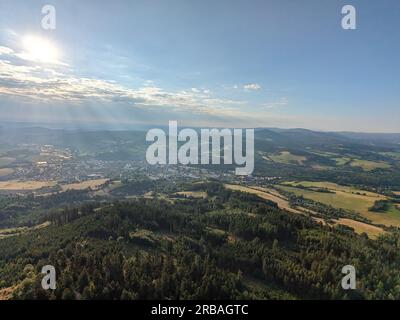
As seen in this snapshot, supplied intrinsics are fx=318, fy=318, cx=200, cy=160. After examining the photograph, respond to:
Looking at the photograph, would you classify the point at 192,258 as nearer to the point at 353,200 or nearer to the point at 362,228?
the point at 362,228

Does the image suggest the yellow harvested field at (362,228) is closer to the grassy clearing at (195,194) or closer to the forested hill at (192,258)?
the forested hill at (192,258)

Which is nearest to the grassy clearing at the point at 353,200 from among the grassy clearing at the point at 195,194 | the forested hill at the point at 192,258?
the forested hill at the point at 192,258

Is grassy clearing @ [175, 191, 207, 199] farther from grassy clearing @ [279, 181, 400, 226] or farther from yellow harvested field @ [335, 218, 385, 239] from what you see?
yellow harvested field @ [335, 218, 385, 239]

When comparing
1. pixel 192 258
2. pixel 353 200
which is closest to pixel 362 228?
pixel 353 200

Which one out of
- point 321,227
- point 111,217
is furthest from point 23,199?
point 321,227

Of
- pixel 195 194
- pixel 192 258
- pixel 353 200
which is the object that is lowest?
pixel 353 200

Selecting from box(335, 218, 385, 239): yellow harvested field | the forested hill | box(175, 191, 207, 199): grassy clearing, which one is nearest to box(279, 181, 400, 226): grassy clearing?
box(335, 218, 385, 239): yellow harvested field
